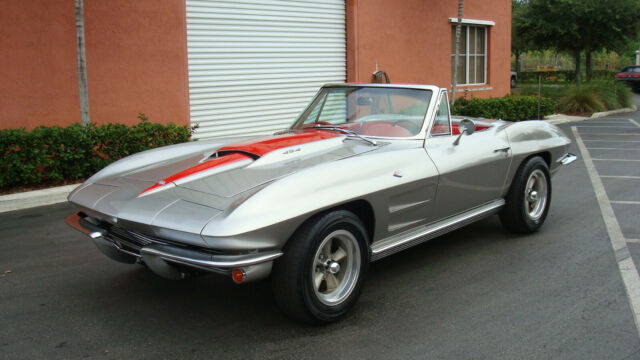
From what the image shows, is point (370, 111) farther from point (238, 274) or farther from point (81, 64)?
point (81, 64)

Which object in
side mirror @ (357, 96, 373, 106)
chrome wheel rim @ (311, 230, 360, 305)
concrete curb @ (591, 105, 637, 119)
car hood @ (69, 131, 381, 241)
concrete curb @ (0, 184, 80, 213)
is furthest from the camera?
concrete curb @ (591, 105, 637, 119)

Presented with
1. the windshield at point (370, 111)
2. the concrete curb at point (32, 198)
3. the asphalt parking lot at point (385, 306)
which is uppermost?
the windshield at point (370, 111)

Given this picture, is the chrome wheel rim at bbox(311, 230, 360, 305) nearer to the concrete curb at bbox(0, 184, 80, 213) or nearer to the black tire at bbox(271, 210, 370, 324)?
the black tire at bbox(271, 210, 370, 324)

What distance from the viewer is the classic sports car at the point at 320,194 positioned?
3355 millimetres

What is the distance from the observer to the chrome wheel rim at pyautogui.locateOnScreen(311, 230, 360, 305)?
3695 mm

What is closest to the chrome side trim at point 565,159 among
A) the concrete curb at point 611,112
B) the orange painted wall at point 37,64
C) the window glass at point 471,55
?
the orange painted wall at point 37,64

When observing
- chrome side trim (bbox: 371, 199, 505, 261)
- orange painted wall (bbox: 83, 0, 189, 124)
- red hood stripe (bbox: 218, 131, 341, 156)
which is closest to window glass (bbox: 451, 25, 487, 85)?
orange painted wall (bbox: 83, 0, 189, 124)

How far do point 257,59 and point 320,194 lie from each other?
8.85 meters

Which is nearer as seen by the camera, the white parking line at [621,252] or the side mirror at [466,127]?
the white parking line at [621,252]

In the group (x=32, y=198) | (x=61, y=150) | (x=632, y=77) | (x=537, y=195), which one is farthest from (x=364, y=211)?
(x=632, y=77)

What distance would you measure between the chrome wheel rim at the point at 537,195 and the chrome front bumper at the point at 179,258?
3184 millimetres

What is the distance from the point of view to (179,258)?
331cm

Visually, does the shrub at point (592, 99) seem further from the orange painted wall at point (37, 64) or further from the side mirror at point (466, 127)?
the side mirror at point (466, 127)

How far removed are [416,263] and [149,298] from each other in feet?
6.85
